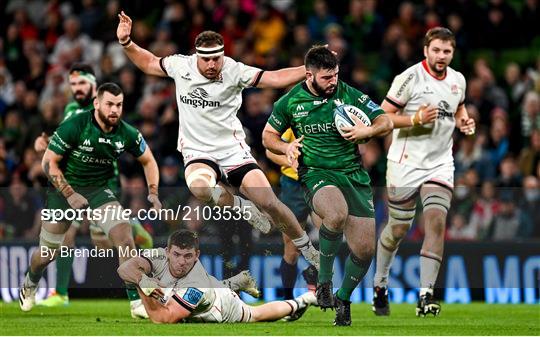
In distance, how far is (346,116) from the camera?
1245cm

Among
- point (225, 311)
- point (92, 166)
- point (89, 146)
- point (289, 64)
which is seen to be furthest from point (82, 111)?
point (289, 64)

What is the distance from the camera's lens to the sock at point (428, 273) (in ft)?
45.6

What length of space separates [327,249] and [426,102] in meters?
2.53

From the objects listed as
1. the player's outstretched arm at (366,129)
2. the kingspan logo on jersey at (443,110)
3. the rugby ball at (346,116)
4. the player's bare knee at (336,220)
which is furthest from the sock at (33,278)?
the kingspan logo on jersey at (443,110)

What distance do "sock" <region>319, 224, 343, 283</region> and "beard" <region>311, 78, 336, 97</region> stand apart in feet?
4.03

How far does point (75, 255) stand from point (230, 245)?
2198mm

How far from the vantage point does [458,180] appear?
18.5 metres

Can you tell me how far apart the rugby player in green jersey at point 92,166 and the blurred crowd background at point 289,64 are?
208 cm

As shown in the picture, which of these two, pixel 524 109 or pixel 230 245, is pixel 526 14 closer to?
pixel 524 109

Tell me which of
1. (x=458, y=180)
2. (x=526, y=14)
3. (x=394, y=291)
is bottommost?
(x=394, y=291)

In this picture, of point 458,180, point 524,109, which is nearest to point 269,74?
point 458,180

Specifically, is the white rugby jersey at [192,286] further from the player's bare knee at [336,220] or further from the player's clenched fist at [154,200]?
the player's bare knee at [336,220]

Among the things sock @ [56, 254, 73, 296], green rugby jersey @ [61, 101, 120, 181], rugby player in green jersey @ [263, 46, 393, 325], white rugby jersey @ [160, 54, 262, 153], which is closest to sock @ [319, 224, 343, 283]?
rugby player in green jersey @ [263, 46, 393, 325]

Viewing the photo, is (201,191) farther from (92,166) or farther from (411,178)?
(411,178)
